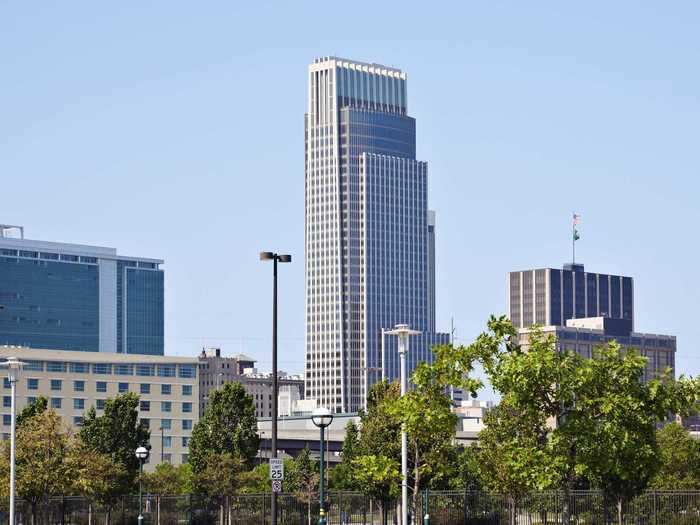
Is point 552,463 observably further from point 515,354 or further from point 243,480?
point 243,480

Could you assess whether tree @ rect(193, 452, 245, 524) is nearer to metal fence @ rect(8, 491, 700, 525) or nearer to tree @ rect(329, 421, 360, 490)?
metal fence @ rect(8, 491, 700, 525)

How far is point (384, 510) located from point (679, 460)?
26.2 metres

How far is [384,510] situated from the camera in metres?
90.1

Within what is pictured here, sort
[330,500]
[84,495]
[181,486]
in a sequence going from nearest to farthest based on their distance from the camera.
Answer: [330,500] < [84,495] < [181,486]

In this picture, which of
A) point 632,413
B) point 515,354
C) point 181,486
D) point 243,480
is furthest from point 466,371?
point 181,486

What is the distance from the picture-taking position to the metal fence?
79125mm

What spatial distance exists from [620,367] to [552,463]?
4512 millimetres

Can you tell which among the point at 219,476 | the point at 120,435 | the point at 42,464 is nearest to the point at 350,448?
the point at 219,476

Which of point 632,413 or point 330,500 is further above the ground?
point 632,413

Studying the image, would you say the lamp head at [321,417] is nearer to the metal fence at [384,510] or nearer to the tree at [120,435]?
the metal fence at [384,510]

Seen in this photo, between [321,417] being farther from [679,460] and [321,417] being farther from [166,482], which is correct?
[166,482]

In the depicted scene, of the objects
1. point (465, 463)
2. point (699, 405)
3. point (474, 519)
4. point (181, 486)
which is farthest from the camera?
point (181, 486)

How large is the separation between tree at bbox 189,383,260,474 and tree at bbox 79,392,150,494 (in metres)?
4.28

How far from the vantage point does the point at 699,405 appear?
56.7 m
